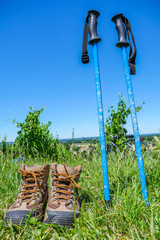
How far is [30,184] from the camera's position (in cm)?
185

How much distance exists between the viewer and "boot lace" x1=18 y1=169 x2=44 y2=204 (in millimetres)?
1770

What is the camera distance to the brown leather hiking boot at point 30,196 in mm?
1572

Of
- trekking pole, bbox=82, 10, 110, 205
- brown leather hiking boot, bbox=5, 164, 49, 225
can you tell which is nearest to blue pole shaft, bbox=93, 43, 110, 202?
trekking pole, bbox=82, 10, 110, 205

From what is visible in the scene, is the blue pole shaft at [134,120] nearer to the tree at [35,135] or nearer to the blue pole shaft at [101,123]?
the blue pole shaft at [101,123]

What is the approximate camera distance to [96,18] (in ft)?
6.90

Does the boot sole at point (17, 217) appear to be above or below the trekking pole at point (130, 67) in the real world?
below

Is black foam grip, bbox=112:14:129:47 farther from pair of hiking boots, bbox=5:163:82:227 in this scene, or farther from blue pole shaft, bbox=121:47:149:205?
pair of hiking boots, bbox=5:163:82:227

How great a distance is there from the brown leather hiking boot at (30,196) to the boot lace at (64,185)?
0.47ft

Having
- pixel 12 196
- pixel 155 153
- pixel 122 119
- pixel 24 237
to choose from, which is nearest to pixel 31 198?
pixel 24 237

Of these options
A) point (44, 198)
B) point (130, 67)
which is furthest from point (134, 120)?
point (44, 198)

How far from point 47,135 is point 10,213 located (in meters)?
4.84

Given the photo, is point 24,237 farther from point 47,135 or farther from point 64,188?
point 47,135

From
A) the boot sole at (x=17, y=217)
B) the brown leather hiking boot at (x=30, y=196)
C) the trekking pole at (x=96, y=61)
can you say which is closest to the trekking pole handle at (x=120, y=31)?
the trekking pole at (x=96, y=61)

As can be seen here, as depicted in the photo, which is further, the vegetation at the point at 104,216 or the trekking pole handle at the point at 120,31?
the trekking pole handle at the point at 120,31
